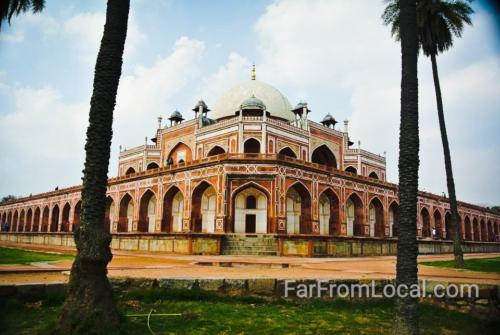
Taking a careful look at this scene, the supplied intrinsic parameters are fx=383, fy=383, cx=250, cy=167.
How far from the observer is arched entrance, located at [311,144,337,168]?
4234 cm

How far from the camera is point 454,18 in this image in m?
17.8

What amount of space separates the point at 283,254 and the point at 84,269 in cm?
1801

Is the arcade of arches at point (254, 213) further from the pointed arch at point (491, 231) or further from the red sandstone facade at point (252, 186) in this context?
the pointed arch at point (491, 231)

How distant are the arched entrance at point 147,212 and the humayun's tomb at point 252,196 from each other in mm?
102

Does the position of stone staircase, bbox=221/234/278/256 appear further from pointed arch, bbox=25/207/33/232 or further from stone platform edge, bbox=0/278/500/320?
pointed arch, bbox=25/207/33/232

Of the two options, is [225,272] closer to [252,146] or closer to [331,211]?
[331,211]

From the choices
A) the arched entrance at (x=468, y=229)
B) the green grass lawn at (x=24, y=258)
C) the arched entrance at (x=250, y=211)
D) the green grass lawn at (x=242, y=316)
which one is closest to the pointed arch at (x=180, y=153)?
the arched entrance at (x=250, y=211)

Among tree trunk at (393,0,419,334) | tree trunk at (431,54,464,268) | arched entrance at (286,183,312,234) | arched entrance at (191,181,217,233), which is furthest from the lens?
arched entrance at (191,181,217,233)

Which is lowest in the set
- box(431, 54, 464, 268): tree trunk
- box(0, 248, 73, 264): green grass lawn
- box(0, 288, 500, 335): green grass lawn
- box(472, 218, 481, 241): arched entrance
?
box(0, 288, 500, 335): green grass lawn

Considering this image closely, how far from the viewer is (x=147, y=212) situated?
36.0 m

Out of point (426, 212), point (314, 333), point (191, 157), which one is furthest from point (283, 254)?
point (426, 212)

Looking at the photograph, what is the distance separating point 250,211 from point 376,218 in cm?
1474

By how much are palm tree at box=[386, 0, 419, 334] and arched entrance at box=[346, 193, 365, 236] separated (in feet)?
97.2

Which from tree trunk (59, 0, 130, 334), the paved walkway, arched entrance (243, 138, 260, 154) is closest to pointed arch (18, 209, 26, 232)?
arched entrance (243, 138, 260, 154)
